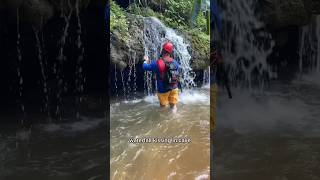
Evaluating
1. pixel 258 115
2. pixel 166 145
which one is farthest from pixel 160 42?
pixel 258 115

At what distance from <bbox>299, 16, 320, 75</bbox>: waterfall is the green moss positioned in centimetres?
141

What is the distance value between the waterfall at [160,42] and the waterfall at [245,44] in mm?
437

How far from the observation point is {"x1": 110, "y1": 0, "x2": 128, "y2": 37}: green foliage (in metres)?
2.61

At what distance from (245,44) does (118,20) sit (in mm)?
1003

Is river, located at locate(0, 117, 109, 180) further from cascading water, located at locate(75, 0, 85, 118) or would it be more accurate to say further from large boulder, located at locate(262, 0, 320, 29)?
large boulder, located at locate(262, 0, 320, 29)

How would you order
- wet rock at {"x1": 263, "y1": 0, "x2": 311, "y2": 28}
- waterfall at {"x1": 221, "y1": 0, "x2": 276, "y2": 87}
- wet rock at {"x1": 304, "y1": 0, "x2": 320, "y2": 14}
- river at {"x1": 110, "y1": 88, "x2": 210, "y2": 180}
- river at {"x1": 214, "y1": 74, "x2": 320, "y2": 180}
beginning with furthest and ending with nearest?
wet rock at {"x1": 304, "y1": 0, "x2": 320, "y2": 14} < wet rock at {"x1": 263, "y1": 0, "x2": 311, "y2": 28} < waterfall at {"x1": 221, "y1": 0, "x2": 276, "y2": 87} < river at {"x1": 214, "y1": 74, "x2": 320, "y2": 180} < river at {"x1": 110, "y1": 88, "x2": 210, "y2": 180}

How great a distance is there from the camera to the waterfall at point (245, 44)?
2998mm

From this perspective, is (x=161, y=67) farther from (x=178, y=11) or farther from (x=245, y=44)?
(x=245, y=44)

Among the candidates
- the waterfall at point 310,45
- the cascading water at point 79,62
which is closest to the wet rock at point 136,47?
the cascading water at point 79,62

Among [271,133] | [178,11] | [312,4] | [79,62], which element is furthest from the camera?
[312,4]

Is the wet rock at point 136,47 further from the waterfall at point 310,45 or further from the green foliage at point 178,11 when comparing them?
the waterfall at point 310,45

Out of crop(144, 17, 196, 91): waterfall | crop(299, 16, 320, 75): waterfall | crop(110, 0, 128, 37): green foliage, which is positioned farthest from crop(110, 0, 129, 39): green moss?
crop(299, 16, 320, 75): waterfall

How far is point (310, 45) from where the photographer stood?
3.35 metres

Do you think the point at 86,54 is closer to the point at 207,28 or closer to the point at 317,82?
the point at 207,28
